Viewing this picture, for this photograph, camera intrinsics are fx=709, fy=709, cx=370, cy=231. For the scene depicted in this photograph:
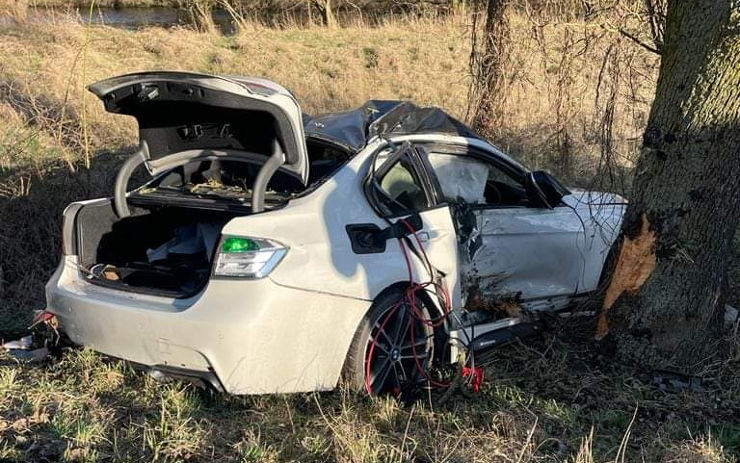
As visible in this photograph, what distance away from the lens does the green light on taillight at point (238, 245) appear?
140 inches

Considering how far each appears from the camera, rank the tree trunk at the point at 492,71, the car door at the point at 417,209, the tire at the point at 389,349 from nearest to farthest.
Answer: the tire at the point at 389,349 → the car door at the point at 417,209 → the tree trunk at the point at 492,71

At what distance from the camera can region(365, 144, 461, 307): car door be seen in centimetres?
420

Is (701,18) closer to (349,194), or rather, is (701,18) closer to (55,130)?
(349,194)

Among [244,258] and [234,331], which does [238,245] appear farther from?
[234,331]

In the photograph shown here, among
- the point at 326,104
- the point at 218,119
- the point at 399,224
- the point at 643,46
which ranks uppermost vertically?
the point at 643,46

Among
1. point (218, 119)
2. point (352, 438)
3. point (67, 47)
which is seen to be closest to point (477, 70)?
point (218, 119)

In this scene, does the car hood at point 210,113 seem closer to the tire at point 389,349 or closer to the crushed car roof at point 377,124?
the crushed car roof at point 377,124

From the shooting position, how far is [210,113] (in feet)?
13.6

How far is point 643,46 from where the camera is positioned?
16.8ft

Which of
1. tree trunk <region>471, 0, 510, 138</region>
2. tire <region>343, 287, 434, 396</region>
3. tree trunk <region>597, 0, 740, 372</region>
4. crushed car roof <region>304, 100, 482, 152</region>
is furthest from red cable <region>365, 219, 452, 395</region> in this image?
tree trunk <region>471, 0, 510, 138</region>

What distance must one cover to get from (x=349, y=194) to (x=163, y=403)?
1493 millimetres

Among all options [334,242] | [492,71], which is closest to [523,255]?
[334,242]

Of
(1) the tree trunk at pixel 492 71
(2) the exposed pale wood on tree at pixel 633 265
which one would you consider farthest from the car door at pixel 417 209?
(1) the tree trunk at pixel 492 71

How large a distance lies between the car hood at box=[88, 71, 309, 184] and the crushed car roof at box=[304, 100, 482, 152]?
61 centimetres
